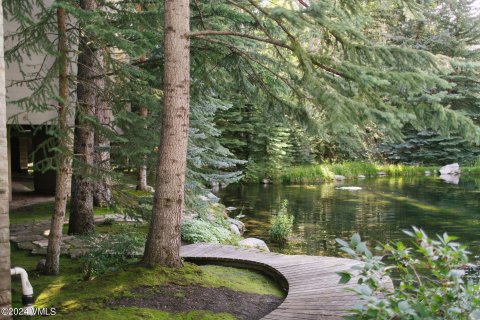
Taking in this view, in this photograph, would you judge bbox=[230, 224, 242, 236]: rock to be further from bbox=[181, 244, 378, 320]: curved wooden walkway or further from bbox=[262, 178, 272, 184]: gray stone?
bbox=[262, 178, 272, 184]: gray stone

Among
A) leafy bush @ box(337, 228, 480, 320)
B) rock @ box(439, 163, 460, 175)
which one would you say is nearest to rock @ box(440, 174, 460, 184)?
rock @ box(439, 163, 460, 175)

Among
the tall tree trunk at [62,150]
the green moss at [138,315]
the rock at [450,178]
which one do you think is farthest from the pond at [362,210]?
the green moss at [138,315]

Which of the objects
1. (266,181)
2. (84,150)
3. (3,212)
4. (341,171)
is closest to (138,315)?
(3,212)

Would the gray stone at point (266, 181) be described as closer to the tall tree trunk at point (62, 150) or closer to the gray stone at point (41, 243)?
the gray stone at point (41, 243)

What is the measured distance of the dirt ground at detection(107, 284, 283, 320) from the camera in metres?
4.95

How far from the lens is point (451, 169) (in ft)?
89.6

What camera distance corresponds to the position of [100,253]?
6.58 meters

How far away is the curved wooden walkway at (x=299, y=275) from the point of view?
15.6ft

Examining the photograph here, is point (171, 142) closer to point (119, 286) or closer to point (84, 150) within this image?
point (119, 286)

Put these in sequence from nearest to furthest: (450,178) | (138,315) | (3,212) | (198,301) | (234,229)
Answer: (3,212)
(138,315)
(198,301)
(234,229)
(450,178)

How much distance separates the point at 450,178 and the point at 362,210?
39.1 feet

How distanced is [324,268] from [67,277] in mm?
3442

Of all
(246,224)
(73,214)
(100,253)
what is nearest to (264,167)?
→ (246,224)

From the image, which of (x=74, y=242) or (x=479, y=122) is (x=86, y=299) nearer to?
(x=74, y=242)
